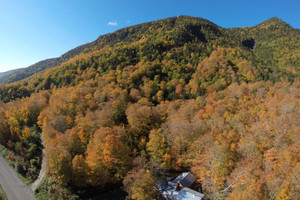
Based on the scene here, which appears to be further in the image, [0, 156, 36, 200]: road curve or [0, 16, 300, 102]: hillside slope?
[0, 16, 300, 102]: hillside slope

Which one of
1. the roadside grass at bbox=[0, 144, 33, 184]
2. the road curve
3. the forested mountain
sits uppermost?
the forested mountain

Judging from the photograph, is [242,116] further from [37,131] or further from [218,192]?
[37,131]

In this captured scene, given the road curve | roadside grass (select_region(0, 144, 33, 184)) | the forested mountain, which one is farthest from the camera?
roadside grass (select_region(0, 144, 33, 184))

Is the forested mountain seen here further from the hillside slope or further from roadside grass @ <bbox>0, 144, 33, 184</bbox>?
roadside grass @ <bbox>0, 144, 33, 184</bbox>

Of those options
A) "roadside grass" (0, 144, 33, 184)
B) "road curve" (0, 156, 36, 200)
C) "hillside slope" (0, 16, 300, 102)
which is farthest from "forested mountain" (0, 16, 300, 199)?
"road curve" (0, 156, 36, 200)

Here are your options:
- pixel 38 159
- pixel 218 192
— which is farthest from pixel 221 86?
pixel 38 159

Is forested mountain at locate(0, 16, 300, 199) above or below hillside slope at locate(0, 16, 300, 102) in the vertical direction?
below

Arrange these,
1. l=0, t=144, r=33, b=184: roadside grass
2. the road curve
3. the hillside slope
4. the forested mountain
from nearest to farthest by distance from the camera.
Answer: the forested mountain < the road curve < l=0, t=144, r=33, b=184: roadside grass < the hillside slope

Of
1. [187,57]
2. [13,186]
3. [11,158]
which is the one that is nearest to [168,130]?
[13,186]
